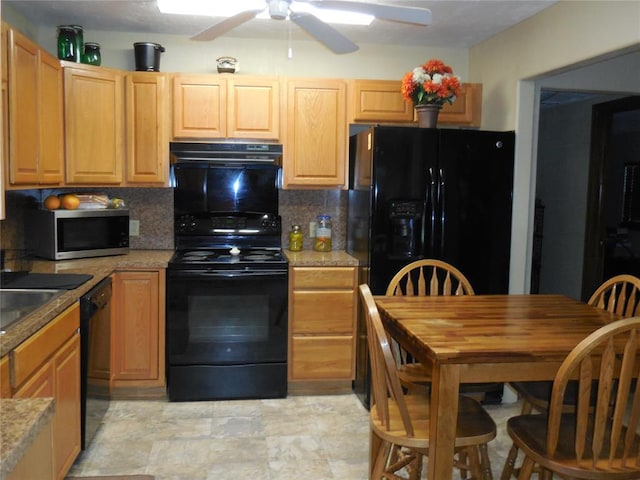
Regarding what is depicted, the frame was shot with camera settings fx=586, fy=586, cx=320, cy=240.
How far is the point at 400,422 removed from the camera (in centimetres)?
214

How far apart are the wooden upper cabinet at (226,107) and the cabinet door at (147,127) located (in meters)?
0.08

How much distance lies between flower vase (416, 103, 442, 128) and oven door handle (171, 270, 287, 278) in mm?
1246

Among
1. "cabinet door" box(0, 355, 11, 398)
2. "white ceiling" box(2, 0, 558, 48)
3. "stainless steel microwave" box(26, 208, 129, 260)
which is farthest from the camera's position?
"stainless steel microwave" box(26, 208, 129, 260)

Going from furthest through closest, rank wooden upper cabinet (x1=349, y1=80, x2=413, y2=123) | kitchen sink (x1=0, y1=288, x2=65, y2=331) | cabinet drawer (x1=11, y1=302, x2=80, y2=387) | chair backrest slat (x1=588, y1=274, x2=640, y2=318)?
wooden upper cabinet (x1=349, y1=80, x2=413, y2=123)
chair backrest slat (x1=588, y1=274, x2=640, y2=318)
kitchen sink (x1=0, y1=288, x2=65, y2=331)
cabinet drawer (x1=11, y1=302, x2=80, y2=387)

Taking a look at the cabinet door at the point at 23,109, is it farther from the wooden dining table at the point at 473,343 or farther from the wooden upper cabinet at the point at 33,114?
the wooden dining table at the point at 473,343

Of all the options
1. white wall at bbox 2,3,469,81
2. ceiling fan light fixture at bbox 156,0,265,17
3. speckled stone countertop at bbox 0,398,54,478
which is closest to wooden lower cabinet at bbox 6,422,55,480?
speckled stone countertop at bbox 0,398,54,478

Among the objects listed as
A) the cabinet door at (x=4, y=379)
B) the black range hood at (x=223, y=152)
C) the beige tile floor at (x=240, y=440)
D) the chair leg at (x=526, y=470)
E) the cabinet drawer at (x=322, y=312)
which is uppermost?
the black range hood at (x=223, y=152)

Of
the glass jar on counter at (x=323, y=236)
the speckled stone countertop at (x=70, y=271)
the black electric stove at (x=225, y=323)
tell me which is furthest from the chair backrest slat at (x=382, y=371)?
the glass jar on counter at (x=323, y=236)

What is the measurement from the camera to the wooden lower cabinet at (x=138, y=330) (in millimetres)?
3461

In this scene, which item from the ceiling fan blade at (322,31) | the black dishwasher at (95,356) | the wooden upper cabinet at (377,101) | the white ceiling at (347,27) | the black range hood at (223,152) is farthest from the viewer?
the wooden upper cabinet at (377,101)

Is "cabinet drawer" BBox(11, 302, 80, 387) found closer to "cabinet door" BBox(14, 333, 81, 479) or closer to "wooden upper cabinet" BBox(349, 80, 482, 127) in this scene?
"cabinet door" BBox(14, 333, 81, 479)

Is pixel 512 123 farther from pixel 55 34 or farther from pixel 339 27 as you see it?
pixel 55 34

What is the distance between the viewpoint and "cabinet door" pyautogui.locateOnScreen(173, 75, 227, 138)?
3.65 meters

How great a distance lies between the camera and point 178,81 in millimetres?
3641
